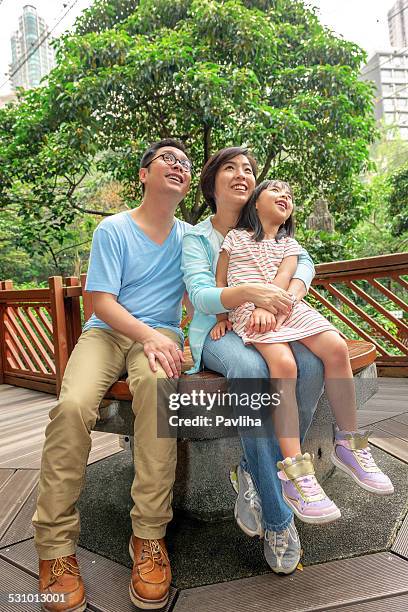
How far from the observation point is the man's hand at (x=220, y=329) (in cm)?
133

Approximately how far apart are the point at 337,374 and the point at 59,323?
2.36m

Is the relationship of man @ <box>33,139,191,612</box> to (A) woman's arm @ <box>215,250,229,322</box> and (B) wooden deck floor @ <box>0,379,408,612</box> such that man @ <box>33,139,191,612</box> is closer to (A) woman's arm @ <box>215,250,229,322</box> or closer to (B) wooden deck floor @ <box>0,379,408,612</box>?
(B) wooden deck floor @ <box>0,379,408,612</box>

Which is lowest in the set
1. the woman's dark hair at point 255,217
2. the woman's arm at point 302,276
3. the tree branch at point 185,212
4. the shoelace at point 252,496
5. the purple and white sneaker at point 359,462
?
the shoelace at point 252,496

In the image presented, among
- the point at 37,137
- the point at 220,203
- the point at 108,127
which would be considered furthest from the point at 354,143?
the point at 220,203

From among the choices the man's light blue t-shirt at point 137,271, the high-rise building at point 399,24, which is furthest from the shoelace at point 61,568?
the high-rise building at point 399,24

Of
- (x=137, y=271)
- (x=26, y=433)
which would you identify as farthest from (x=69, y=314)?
(x=137, y=271)

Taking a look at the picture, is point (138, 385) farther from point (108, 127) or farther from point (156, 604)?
point (108, 127)

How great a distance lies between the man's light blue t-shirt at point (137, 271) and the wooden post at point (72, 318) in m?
1.85

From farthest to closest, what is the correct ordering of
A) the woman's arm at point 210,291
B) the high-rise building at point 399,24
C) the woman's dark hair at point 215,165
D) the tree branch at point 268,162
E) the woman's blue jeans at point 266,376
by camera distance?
the high-rise building at point 399,24 < the tree branch at point 268,162 < the woman's dark hair at point 215,165 < the woman's arm at point 210,291 < the woman's blue jeans at point 266,376

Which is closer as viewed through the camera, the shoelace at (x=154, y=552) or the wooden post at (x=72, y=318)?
the shoelace at (x=154, y=552)

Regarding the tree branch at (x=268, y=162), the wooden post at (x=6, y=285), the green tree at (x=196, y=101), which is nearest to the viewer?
the wooden post at (x=6, y=285)

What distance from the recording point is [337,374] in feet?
4.05

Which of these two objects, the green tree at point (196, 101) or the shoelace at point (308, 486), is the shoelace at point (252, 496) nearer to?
the shoelace at point (308, 486)

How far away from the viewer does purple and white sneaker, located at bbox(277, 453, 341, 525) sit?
102 centimetres
